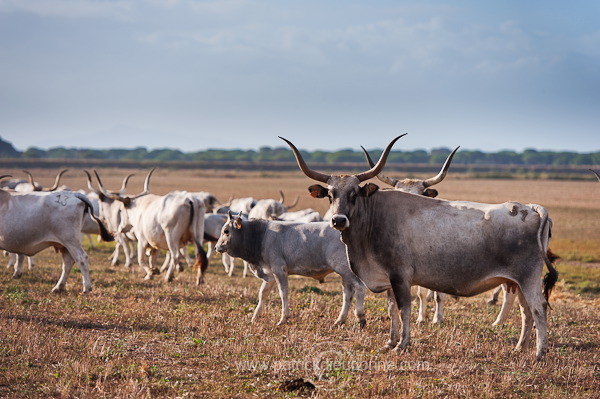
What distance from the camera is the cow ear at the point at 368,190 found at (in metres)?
9.89

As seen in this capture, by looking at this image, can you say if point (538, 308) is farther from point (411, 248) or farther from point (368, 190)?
point (368, 190)

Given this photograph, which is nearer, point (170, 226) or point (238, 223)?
point (238, 223)

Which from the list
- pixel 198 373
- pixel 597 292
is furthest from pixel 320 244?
pixel 597 292

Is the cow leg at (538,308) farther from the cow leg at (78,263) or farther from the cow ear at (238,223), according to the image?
the cow leg at (78,263)

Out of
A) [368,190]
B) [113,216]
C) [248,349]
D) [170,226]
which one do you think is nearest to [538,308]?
[368,190]

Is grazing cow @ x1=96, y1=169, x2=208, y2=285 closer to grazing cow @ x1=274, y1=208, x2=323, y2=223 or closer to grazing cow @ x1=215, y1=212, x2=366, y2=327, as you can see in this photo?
grazing cow @ x1=215, y1=212, x2=366, y2=327

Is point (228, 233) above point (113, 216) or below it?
above

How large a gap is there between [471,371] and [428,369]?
545 millimetres

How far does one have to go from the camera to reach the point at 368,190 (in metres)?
9.91

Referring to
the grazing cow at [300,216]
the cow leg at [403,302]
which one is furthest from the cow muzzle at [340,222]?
the grazing cow at [300,216]

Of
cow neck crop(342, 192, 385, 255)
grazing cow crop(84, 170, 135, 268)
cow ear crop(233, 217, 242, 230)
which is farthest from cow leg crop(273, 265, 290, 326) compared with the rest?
grazing cow crop(84, 170, 135, 268)

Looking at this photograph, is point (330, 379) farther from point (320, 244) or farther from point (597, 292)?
point (597, 292)

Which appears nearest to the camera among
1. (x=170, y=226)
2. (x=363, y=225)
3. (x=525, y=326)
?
(x=363, y=225)

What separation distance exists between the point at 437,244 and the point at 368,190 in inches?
49.3
